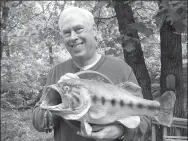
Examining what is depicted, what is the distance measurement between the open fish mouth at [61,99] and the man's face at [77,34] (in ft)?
1.23

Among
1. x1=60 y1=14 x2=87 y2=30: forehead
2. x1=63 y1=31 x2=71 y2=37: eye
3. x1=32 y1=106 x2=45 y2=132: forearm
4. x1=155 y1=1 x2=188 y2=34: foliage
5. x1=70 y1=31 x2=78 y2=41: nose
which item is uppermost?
x1=155 y1=1 x2=188 y2=34: foliage

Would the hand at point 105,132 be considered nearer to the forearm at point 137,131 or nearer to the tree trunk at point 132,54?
the forearm at point 137,131

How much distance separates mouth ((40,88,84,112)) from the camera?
1309 mm

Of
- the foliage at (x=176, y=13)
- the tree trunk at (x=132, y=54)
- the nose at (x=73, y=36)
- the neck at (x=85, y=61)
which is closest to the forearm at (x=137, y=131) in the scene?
the neck at (x=85, y=61)

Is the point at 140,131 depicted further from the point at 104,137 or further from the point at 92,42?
the point at 92,42

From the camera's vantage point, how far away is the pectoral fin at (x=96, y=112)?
4.58 feet

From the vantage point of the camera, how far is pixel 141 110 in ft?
5.20

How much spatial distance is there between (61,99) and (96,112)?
0.19 meters

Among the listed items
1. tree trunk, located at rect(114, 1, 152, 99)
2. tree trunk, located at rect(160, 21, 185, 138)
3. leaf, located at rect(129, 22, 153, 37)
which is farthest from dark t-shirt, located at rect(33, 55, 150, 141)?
tree trunk, located at rect(160, 21, 185, 138)

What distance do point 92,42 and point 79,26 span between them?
138 mm

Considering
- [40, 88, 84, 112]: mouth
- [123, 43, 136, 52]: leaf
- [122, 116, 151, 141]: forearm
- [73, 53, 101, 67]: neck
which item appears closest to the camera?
[40, 88, 84, 112]: mouth

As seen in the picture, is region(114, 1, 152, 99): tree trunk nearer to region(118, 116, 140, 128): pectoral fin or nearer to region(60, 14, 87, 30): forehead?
region(60, 14, 87, 30): forehead

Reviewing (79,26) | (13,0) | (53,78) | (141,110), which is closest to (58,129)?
(53,78)

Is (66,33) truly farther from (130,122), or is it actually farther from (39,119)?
(130,122)
